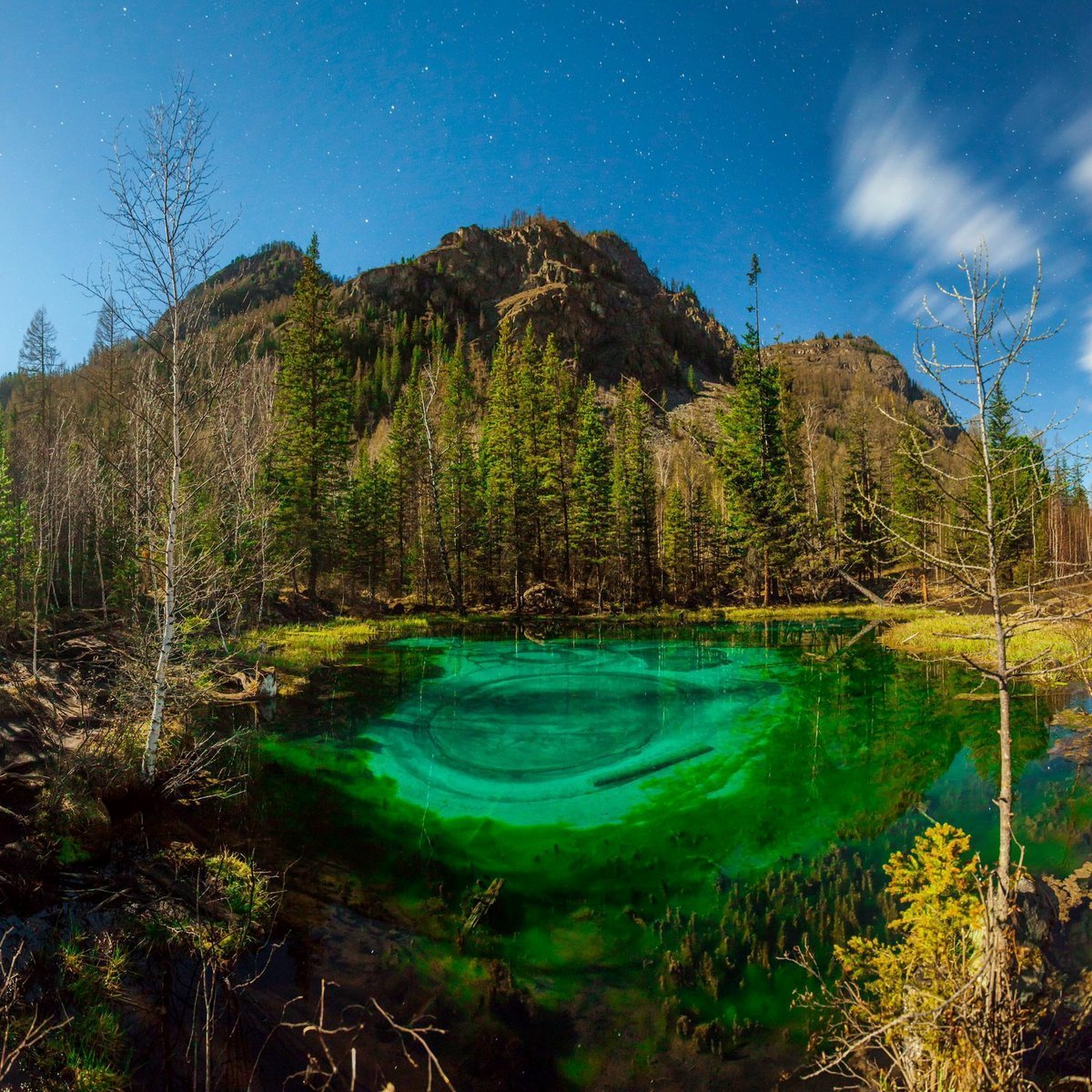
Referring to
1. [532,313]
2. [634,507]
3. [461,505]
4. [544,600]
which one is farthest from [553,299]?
[544,600]

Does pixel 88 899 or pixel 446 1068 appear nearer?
pixel 446 1068

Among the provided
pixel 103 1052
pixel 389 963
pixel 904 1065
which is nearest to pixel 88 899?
pixel 103 1052

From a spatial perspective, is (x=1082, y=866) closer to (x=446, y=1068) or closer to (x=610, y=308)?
(x=446, y=1068)

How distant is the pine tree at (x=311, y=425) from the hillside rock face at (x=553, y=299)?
241 feet

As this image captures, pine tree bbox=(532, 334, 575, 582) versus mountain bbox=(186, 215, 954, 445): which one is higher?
mountain bbox=(186, 215, 954, 445)

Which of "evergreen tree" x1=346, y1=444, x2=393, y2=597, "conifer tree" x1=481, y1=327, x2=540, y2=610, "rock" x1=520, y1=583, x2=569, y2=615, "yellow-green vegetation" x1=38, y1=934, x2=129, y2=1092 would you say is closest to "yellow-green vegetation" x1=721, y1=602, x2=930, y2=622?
"rock" x1=520, y1=583, x2=569, y2=615

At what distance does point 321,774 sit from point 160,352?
23.8 ft

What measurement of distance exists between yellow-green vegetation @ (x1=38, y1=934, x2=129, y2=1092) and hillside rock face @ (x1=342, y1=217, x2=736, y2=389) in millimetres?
100684

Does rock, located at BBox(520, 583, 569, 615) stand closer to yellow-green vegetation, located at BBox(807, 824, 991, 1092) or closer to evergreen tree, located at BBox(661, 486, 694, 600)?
evergreen tree, located at BBox(661, 486, 694, 600)

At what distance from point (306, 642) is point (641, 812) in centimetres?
1687

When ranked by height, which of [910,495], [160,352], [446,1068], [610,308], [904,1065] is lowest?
[446,1068]

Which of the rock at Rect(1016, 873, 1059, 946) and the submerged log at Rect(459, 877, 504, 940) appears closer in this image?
the rock at Rect(1016, 873, 1059, 946)

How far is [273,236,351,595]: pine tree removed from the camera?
27.8 meters

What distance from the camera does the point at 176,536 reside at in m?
7.98
